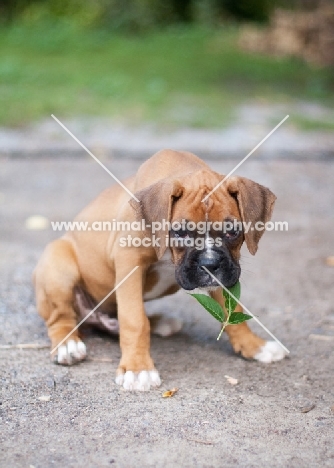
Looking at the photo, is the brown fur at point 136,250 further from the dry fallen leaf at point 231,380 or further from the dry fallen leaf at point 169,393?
the dry fallen leaf at point 231,380

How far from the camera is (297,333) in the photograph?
5656 mm

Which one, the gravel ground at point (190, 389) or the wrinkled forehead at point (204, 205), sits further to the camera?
the wrinkled forehead at point (204, 205)

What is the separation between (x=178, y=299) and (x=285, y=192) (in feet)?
11.2

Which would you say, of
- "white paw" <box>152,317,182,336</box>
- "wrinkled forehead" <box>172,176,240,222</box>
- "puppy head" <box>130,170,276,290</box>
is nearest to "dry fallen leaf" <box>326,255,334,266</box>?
"white paw" <box>152,317,182,336</box>

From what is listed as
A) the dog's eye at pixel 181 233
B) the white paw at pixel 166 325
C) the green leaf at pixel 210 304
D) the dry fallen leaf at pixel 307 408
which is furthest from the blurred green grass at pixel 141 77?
the dry fallen leaf at pixel 307 408

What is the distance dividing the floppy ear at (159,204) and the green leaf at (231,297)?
0.50 metres

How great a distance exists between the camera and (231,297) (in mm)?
4668

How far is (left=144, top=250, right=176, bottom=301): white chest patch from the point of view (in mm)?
4839

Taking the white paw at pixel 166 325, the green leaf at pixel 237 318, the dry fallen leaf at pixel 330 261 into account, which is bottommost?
the dry fallen leaf at pixel 330 261

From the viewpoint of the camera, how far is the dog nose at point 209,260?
171 inches

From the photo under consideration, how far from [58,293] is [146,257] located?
2.62 ft

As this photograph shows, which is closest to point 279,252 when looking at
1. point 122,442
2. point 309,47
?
point 122,442

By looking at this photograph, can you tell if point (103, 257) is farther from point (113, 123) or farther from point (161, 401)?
point (113, 123)

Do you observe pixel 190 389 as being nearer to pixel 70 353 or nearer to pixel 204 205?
pixel 70 353
